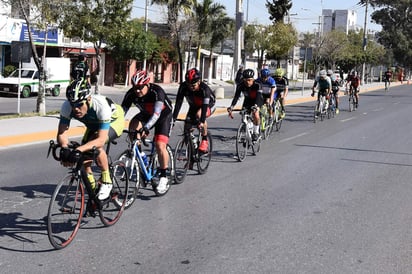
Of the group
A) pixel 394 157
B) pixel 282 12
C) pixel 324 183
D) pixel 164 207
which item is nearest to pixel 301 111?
pixel 394 157

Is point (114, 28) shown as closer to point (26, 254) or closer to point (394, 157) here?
point (394, 157)

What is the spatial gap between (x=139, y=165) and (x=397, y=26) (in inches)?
3572

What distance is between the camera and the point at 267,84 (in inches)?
542

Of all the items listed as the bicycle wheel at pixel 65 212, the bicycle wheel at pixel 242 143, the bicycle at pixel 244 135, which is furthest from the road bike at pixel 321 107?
the bicycle wheel at pixel 65 212

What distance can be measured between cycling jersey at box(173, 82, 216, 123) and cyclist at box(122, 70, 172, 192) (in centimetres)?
114

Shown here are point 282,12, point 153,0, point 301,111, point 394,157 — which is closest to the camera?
point 394,157

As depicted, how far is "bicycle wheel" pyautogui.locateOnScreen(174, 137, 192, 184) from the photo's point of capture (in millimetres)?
8711

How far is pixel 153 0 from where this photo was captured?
127 feet

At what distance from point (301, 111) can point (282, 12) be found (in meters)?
44.1

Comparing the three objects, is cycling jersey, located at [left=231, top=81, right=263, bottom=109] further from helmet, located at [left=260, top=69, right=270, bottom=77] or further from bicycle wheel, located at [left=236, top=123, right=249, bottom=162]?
helmet, located at [left=260, top=69, right=270, bottom=77]

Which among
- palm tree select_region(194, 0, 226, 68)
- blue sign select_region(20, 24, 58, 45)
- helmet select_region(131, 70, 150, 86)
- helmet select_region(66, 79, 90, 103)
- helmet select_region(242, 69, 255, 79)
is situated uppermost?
palm tree select_region(194, 0, 226, 68)

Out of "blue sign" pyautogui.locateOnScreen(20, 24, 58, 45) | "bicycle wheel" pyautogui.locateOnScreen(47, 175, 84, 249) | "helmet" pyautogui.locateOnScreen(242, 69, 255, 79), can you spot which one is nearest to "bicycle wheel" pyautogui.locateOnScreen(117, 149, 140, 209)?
"bicycle wheel" pyautogui.locateOnScreen(47, 175, 84, 249)

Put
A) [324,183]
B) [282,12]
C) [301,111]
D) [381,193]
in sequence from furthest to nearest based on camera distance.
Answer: [282,12] → [301,111] → [324,183] → [381,193]

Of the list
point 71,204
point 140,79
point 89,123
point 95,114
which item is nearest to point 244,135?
point 140,79
